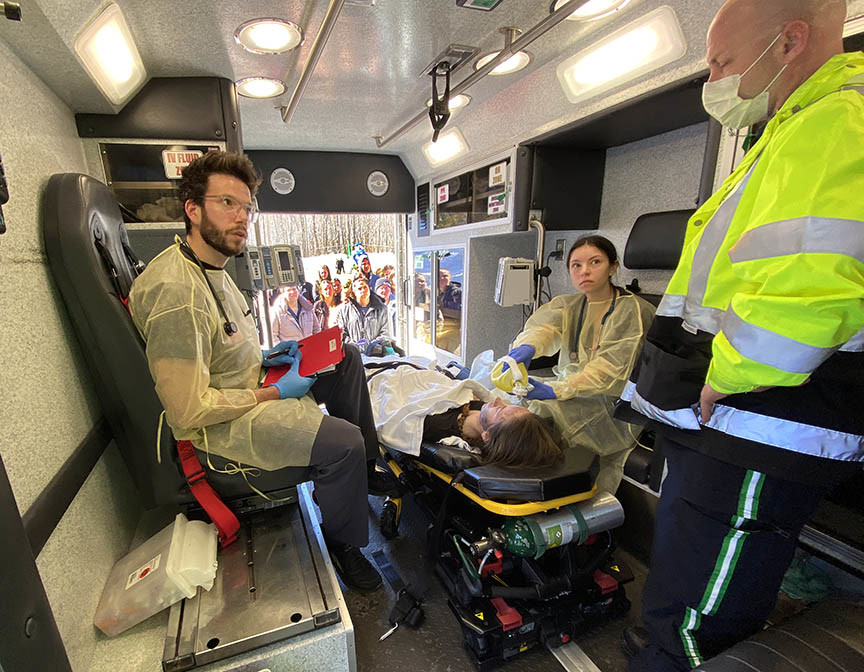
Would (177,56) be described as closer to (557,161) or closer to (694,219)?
(557,161)

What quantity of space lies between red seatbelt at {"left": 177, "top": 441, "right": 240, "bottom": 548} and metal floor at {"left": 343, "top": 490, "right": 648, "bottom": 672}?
669 mm

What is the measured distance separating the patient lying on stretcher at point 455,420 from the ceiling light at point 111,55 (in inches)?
80.5

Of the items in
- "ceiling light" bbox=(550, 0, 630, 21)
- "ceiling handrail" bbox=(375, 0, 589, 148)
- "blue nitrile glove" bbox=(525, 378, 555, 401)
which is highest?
"ceiling light" bbox=(550, 0, 630, 21)

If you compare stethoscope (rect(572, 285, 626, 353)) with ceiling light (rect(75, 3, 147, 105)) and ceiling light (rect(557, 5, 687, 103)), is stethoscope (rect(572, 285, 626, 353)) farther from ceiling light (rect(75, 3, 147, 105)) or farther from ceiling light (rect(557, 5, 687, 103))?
ceiling light (rect(75, 3, 147, 105))

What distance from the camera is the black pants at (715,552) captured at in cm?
104

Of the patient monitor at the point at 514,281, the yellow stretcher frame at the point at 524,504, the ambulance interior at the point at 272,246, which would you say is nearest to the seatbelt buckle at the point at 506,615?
the ambulance interior at the point at 272,246

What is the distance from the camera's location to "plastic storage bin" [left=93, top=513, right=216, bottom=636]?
1.24 m

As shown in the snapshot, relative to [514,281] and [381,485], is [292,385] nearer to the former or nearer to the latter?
[381,485]

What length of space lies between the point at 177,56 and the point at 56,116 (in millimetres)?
679

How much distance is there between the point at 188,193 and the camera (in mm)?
1698

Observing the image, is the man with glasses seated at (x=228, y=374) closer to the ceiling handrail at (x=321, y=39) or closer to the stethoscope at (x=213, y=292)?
the stethoscope at (x=213, y=292)

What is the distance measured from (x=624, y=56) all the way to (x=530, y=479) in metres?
2.06

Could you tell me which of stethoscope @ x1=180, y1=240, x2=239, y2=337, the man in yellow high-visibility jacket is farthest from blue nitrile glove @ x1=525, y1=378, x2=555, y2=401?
stethoscope @ x1=180, y1=240, x2=239, y2=337

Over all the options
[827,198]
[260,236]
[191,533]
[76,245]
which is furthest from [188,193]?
[260,236]
